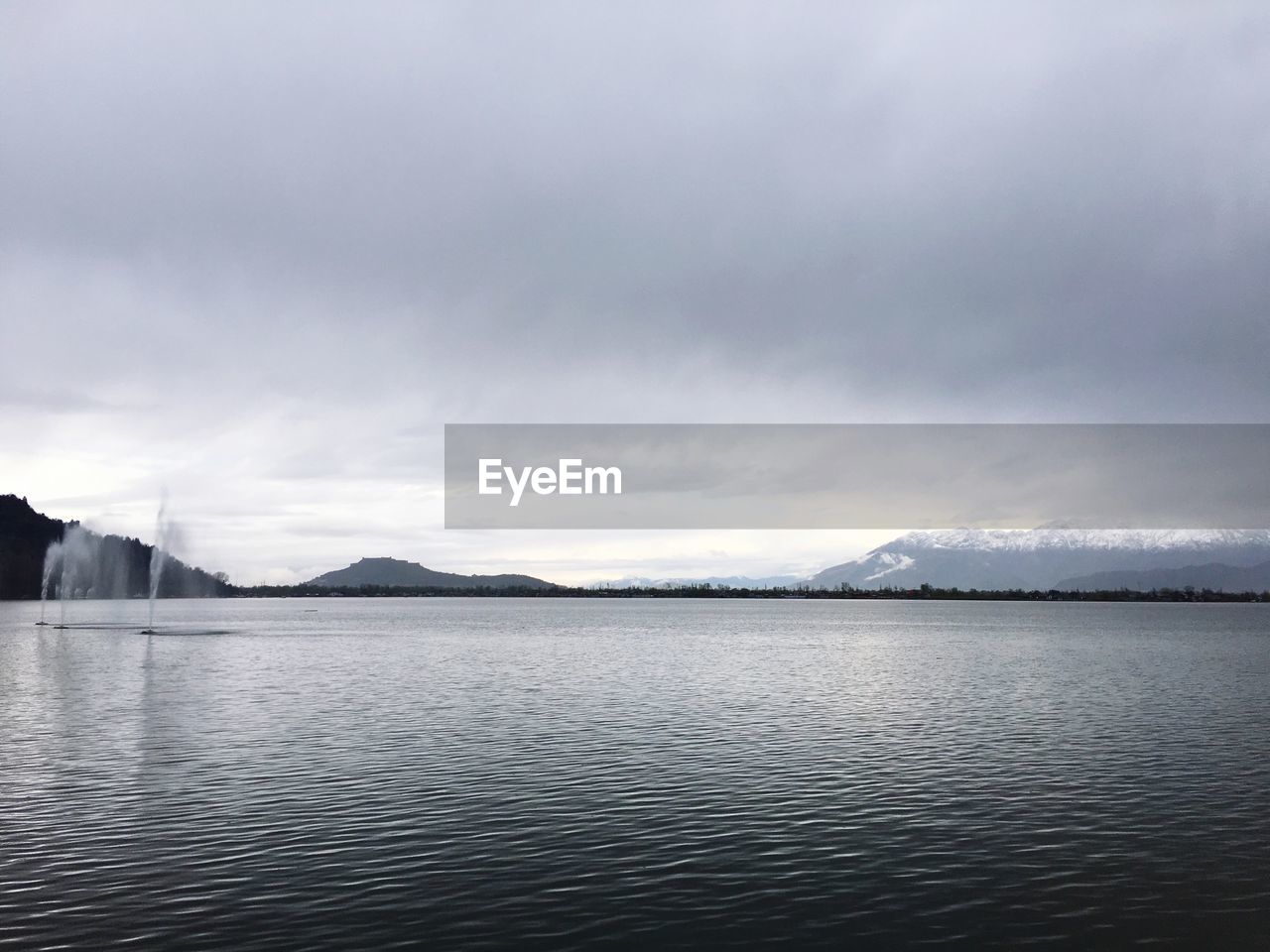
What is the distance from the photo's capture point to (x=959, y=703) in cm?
7225

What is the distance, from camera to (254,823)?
33.6 meters

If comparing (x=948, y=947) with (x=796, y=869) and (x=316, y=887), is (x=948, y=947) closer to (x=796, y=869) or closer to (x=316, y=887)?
(x=796, y=869)

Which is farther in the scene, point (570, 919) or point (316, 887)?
Answer: point (316, 887)

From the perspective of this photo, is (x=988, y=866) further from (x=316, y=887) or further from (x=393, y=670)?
(x=393, y=670)

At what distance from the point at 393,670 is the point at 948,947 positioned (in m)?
82.4

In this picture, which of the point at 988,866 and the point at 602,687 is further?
the point at 602,687

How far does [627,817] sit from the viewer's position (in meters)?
34.9

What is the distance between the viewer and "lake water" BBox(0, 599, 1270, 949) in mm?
24172

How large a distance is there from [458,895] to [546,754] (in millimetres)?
22101

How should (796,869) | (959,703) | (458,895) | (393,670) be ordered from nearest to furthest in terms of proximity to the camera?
(458,895), (796,869), (959,703), (393,670)

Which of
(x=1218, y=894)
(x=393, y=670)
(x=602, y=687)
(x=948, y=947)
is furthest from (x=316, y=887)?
(x=393, y=670)

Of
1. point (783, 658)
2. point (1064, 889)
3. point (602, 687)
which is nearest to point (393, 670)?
point (602, 687)

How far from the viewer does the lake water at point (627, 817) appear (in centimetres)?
2417

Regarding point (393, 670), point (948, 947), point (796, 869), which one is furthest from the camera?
point (393, 670)
